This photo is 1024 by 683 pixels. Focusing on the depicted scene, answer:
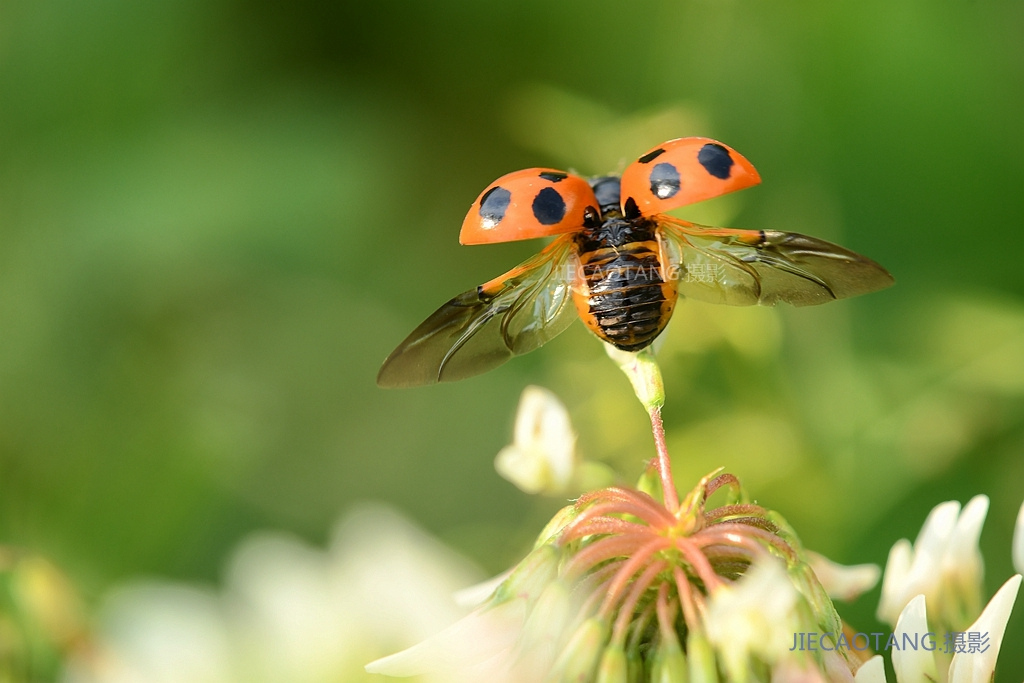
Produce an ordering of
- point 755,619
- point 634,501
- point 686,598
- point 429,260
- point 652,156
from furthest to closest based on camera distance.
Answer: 1. point 429,260
2. point 652,156
3. point 634,501
4. point 686,598
5. point 755,619

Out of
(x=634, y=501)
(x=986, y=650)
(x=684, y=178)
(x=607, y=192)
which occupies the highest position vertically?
(x=607, y=192)

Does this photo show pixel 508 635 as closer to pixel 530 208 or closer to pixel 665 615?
pixel 665 615

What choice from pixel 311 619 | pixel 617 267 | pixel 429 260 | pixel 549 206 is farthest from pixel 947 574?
pixel 429 260

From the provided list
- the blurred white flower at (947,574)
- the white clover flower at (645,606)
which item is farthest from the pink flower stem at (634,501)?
the blurred white flower at (947,574)

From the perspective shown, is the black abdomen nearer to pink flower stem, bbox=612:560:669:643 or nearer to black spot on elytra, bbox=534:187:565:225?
black spot on elytra, bbox=534:187:565:225

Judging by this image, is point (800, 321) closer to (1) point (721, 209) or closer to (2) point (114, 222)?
(1) point (721, 209)
